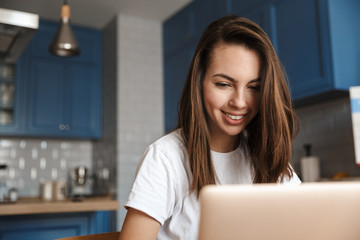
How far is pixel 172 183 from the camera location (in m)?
1.03

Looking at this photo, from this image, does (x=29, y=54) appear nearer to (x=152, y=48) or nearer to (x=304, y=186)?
(x=152, y=48)

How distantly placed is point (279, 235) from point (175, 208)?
52 centimetres

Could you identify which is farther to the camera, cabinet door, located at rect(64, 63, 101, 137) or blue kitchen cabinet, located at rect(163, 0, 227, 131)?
cabinet door, located at rect(64, 63, 101, 137)

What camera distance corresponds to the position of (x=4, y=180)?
396 cm

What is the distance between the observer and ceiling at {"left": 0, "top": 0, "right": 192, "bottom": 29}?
3715mm

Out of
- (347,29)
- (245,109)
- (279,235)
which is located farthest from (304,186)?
(347,29)

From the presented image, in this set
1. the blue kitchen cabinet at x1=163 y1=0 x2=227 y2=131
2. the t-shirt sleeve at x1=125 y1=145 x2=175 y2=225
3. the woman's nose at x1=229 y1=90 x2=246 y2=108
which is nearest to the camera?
the t-shirt sleeve at x1=125 y1=145 x2=175 y2=225

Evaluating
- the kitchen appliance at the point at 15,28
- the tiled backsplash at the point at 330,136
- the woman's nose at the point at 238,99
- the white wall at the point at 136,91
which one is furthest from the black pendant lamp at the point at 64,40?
the woman's nose at the point at 238,99

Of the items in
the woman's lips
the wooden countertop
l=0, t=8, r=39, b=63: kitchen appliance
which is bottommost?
the wooden countertop

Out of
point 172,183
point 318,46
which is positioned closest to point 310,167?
point 318,46

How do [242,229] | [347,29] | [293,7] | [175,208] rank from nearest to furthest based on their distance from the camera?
[242,229], [175,208], [347,29], [293,7]

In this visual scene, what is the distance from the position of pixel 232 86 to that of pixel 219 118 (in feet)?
0.31

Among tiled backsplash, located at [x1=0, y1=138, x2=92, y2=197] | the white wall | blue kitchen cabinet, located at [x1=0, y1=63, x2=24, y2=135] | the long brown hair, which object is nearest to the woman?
the long brown hair

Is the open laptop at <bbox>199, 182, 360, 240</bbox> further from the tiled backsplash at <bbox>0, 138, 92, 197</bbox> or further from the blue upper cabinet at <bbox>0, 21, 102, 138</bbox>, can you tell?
the tiled backsplash at <bbox>0, 138, 92, 197</bbox>
